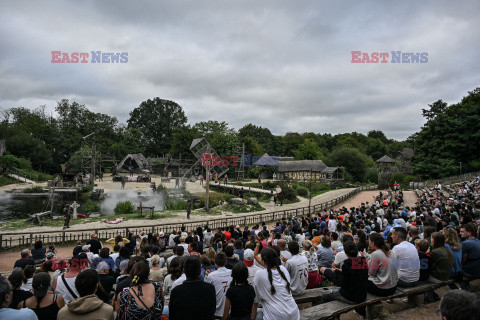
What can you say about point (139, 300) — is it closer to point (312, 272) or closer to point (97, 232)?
point (312, 272)

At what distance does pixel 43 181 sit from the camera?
43.9m

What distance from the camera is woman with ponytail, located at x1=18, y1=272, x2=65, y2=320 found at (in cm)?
335

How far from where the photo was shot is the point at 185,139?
6338cm

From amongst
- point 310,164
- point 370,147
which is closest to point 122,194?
point 310,164

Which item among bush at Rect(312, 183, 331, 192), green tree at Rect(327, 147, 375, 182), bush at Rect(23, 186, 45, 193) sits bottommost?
bush at Rect(312, 183, 331, 192)

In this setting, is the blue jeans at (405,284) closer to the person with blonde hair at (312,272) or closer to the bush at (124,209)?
the person with blonde hair at (312,272)

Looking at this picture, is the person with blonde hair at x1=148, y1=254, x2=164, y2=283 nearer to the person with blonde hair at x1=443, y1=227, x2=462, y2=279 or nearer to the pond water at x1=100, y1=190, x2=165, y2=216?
the person with blonde hair at x1=443, y1=227, x2=462, y2=279

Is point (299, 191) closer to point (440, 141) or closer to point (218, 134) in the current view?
point (440, 141)

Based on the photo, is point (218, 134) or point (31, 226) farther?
point (218, 134)

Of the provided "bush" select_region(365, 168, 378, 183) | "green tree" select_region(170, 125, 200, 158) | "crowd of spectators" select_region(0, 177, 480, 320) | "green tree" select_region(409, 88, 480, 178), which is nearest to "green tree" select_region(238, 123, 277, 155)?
"green tree" select_region(170, 125, 200, 158)

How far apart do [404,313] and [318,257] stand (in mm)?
2148

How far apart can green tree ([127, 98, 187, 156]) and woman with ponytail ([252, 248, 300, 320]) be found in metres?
72.7

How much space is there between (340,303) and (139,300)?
3406mm

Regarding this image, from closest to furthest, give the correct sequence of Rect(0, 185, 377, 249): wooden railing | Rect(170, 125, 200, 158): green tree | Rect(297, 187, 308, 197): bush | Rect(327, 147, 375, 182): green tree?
Rect(0, 185, 377, 249): wooden railing
Rect(297, 187, 308, 197): bush
Rect(327, 147, 375, 182): green tree
Rect(170, 125, 200, 158): green tree
